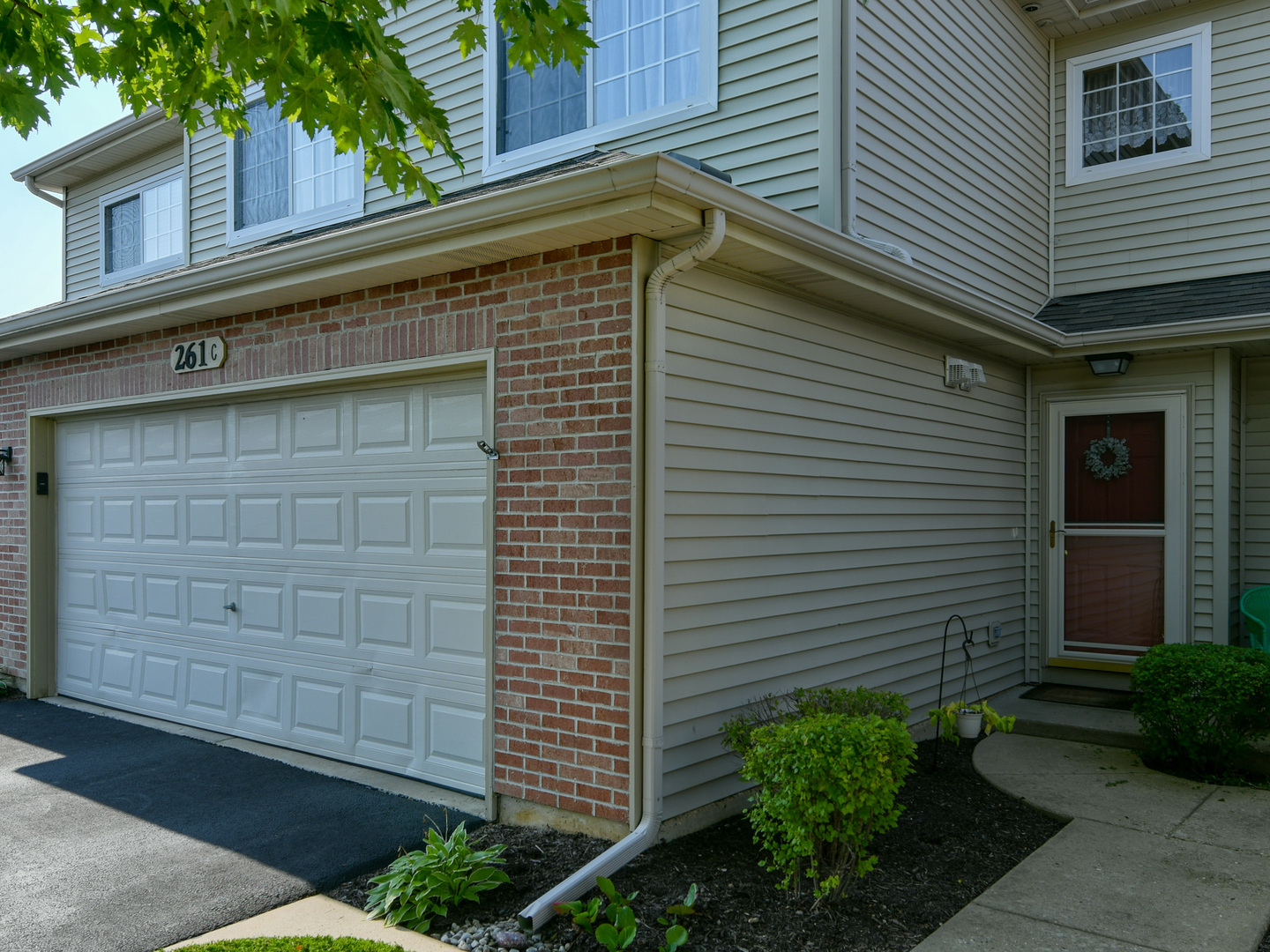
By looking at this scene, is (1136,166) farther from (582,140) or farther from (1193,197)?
(582,140)

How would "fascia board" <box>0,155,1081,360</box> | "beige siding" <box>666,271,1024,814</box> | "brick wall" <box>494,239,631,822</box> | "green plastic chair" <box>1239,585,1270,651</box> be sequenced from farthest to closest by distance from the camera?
"green plastic chair" <box>1239,585,1270,651</box>
"beige siding" <box>666,271,1024,814</box>
"brick wall" <box>494,239,631,822</box>
"fascia board" <box>0,155,1081,360</box>

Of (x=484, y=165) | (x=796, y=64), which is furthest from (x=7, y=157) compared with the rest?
(x=796, y=64)

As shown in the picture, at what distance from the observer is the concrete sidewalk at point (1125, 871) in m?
3.55

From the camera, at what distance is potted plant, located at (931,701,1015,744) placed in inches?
227

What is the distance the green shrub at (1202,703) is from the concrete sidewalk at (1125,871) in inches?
7.6

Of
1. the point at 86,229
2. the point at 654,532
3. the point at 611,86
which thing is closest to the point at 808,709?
the point at 654,532

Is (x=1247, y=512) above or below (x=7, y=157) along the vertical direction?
below

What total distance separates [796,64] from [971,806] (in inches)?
170

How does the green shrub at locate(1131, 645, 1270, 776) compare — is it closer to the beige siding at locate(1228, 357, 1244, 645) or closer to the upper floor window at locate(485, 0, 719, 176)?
the beige siding at locate(1228, 357, 1244, 645)

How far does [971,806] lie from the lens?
503cm

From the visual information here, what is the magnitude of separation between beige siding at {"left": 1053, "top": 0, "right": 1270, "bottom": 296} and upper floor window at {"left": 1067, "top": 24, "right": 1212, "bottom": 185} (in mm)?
74

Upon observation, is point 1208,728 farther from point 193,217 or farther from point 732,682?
point 193,217

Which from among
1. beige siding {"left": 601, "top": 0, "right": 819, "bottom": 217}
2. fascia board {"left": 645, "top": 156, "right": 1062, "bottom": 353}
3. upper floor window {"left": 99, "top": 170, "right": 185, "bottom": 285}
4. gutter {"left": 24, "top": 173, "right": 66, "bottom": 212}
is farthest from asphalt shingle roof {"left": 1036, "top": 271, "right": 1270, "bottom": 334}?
gutter {"left": 24, "top": 173, "right": 66, "bottom": 212}

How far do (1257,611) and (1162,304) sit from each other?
2.40m
